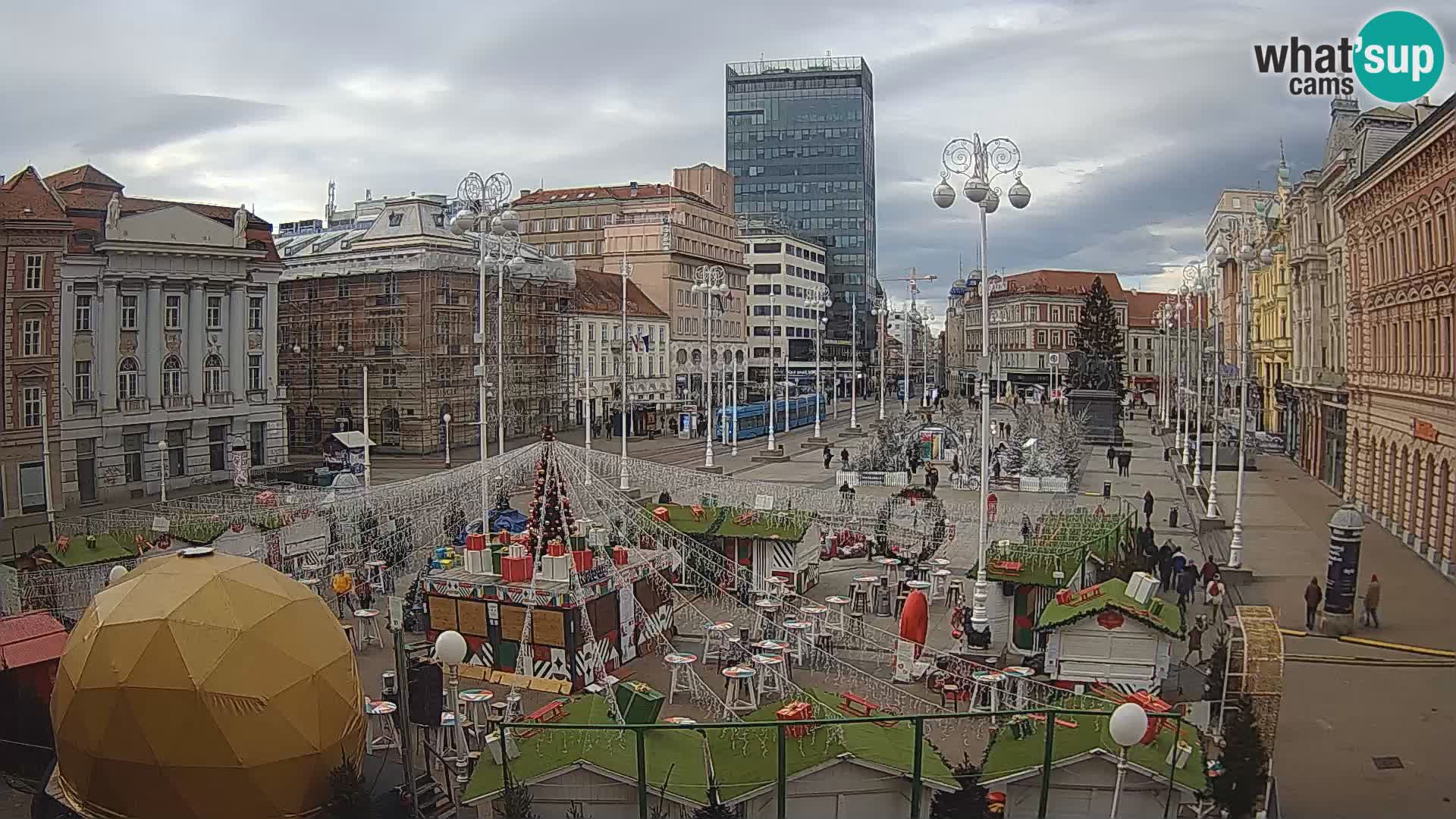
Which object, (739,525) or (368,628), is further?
(739,525)

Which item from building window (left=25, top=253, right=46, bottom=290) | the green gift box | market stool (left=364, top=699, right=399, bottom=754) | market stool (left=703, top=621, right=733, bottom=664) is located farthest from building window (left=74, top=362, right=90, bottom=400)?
the green gift box

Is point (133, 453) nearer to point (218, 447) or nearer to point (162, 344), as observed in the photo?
point (218, 447)

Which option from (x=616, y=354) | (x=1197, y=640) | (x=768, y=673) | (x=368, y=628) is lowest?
(x=368, y=628)

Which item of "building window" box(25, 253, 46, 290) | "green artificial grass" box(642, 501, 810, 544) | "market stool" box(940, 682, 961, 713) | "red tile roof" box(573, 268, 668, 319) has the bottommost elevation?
"market stool" box(940, 682, 961, 713)

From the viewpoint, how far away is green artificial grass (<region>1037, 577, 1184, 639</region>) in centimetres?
1636

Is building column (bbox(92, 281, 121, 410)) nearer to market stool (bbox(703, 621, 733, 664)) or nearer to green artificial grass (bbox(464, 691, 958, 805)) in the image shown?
market stool (bbox(703, 621, 733, 664))

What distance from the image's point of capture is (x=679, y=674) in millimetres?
17750

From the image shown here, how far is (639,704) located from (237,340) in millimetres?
38782

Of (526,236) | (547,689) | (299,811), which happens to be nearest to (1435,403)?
(547,689)

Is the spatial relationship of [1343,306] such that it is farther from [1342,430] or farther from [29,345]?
[29,345]

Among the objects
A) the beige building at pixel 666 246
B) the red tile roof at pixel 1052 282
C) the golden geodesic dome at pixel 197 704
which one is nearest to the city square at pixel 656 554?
the golden geodesic dome at pixel 197 704

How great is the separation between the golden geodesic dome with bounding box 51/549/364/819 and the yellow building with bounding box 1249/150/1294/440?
174 feet

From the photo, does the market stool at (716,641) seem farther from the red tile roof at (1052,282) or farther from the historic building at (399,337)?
the red tile roof at (1052,282)

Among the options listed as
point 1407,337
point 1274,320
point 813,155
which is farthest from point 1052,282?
point 1407,337
